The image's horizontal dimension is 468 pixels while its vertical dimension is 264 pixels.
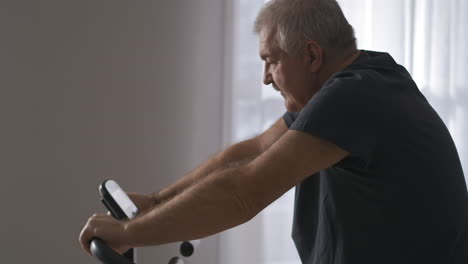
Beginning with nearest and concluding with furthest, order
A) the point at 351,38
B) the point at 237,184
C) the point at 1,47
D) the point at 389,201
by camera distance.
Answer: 1. the point at 237,184
2. the point at 389,201
3. the point at 351,38
4. the point at 1,47

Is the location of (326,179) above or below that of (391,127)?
below

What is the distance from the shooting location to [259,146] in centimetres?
177

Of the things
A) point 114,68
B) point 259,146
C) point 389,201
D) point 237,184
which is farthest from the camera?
point 114,68

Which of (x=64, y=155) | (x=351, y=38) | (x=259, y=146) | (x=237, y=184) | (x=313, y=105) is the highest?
(x=351, y=38)

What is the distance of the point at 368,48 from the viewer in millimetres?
2564

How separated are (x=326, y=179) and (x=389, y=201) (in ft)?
0.49

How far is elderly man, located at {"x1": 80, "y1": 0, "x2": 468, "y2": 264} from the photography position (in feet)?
3.63

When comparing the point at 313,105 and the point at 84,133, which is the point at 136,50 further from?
the point at 313,105

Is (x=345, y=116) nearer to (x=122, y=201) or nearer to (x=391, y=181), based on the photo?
(x=391, y=181)

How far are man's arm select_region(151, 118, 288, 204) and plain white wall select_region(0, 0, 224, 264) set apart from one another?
957 mm

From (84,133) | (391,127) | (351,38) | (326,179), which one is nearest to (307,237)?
(326,179)

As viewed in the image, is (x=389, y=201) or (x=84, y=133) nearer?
(x=389, y=201)

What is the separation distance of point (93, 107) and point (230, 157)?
1024 mm

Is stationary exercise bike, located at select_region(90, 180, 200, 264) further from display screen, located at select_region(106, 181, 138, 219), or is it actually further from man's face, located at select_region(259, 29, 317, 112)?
man's face, located at select_region(259, 29, 317, 112)
